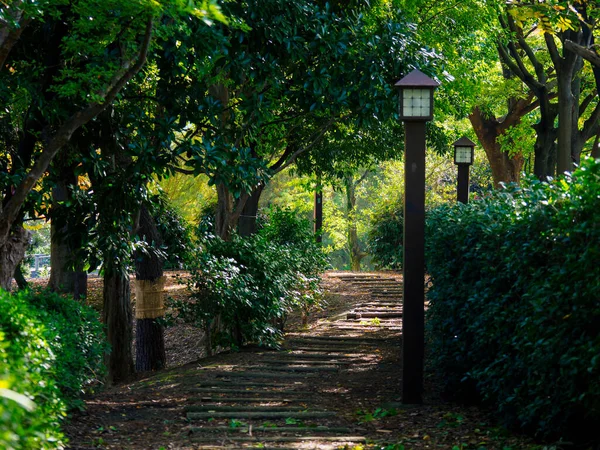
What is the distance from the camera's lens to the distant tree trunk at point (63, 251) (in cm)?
917

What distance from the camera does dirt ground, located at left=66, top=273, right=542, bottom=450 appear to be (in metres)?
6.00

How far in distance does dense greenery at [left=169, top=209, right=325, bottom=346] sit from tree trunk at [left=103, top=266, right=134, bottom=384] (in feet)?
3.80

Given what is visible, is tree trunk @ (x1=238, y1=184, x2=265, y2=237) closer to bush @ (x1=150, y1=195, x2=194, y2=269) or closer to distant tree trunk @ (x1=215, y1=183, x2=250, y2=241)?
distant tree trunk @ (x1=215, y1=183, x2=250, y2=241)

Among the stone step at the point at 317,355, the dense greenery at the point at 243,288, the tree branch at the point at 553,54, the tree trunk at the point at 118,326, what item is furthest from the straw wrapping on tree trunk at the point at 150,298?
the tree branch at the point at 553,54

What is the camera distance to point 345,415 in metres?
7.29

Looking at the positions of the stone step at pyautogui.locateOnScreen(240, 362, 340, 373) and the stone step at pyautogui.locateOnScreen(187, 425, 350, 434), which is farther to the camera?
the stone step at pyautogui.locateOnScreen(240, 362, 340, 373)

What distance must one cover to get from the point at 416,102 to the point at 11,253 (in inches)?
187

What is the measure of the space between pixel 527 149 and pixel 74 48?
55.4 feet

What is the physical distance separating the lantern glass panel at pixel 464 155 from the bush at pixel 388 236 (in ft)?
27.8

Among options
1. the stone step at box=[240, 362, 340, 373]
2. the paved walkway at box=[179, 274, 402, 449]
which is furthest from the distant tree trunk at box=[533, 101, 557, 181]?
the stone step at box=[240, 362, 340, 373]

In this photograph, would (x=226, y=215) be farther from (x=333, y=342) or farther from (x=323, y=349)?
(x=323, y=349)

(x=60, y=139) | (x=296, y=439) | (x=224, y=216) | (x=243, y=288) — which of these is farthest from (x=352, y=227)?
(x=296, y=439)

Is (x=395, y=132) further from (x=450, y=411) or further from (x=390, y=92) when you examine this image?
(x=450, y=411)

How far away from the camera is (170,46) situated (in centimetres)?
834
